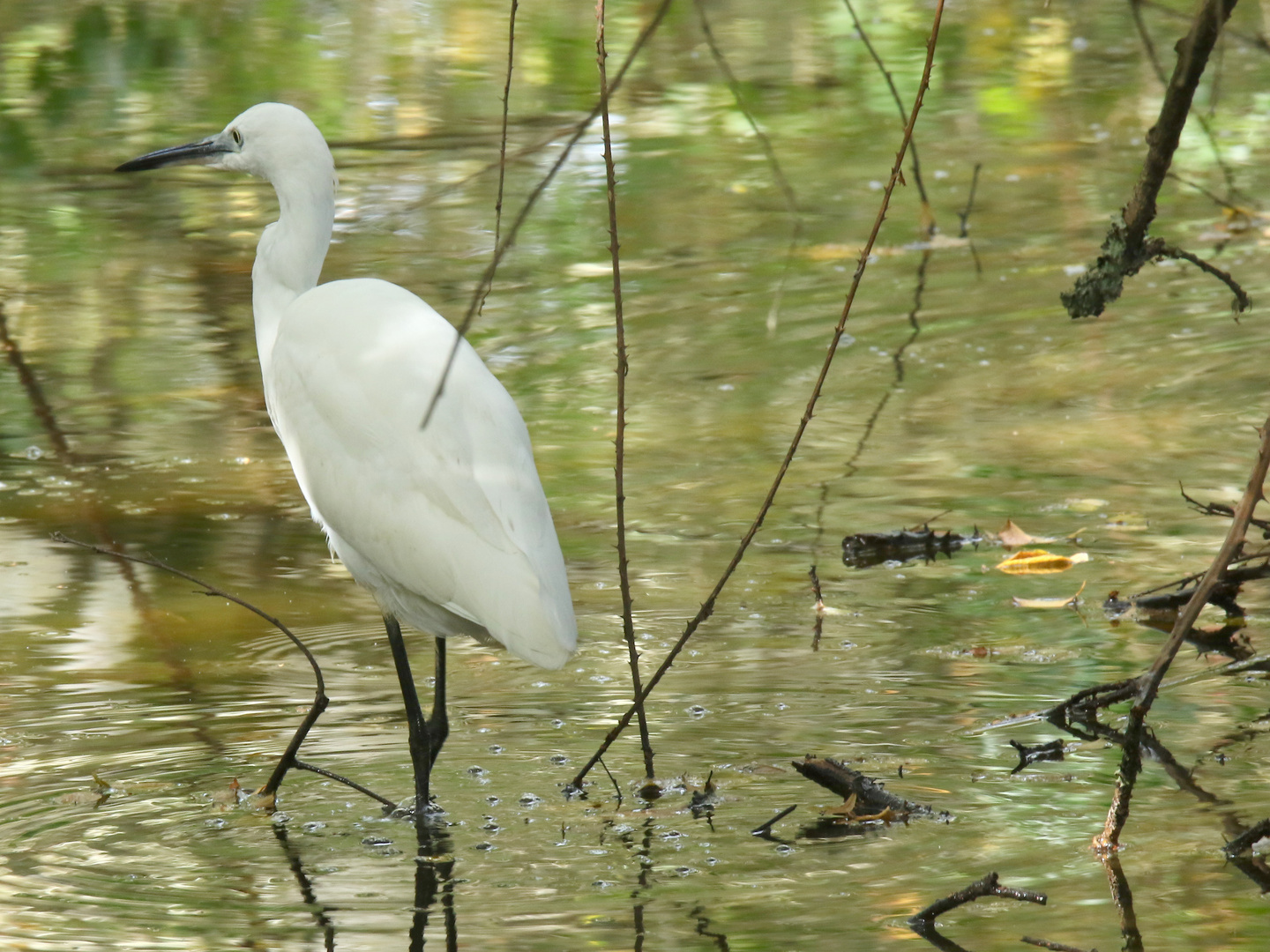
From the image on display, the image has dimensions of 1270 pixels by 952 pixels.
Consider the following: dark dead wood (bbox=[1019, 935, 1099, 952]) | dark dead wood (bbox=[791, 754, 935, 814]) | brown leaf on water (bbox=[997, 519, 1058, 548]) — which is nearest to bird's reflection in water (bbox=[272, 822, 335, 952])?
dark dead wood (bbox=[791, 754, 935, 814])

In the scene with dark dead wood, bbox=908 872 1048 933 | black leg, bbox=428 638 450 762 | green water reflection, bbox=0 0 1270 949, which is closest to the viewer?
dark dead wood, bbox=908 872 1048 933

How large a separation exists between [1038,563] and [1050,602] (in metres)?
0.27

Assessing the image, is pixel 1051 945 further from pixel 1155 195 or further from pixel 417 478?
pixel 417 478

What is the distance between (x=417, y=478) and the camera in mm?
3668

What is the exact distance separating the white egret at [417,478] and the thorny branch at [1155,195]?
1232 millimetres

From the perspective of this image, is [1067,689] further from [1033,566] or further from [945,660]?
[1033,566]

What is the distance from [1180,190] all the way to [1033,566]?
4763 millimetres

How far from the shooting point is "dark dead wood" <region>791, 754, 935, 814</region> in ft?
10.9

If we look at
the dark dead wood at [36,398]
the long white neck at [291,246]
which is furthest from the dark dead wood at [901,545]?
the dark dead wood at [36,398]

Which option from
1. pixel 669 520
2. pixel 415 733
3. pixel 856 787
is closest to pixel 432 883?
pixel 415 733

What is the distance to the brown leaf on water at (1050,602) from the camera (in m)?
4.41

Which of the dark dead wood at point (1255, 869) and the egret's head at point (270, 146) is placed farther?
the egret's head at point (270, 146)

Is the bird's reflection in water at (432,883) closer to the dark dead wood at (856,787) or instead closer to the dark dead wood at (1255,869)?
the dark dead wood at (856,787)

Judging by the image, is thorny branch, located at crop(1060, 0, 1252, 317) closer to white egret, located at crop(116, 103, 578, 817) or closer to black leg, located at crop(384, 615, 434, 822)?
white egret, located at crop(116, 103, 578, 817)
